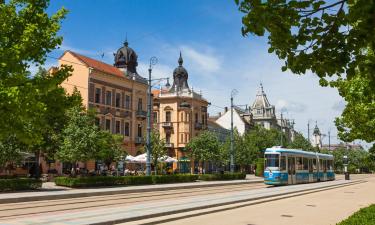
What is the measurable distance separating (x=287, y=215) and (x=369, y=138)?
13194 millimetres

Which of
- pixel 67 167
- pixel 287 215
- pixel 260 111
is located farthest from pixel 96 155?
pixel 260 111

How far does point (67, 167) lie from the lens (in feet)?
162

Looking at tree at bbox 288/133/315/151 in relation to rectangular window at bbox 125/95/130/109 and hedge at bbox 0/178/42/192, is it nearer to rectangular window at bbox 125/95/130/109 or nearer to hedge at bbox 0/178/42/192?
rectangular window at bbox 125/95/130/109

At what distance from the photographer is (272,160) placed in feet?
117

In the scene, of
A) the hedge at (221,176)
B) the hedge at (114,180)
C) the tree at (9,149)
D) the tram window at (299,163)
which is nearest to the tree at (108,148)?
the hedge at (114,180)

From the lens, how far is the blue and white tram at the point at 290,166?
3544 cm

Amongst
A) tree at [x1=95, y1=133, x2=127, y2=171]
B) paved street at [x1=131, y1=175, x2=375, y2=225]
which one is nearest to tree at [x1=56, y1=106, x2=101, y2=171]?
tree at [x1=95, y1=133, x2=127, y2=171]

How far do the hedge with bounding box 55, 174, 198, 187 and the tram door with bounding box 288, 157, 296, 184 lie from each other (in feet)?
30.8

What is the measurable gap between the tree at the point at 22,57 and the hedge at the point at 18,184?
1064 cm

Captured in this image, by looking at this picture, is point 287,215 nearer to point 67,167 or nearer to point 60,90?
point 60,90

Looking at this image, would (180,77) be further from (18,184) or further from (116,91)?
(18,184)

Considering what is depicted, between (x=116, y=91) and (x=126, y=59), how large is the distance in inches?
316

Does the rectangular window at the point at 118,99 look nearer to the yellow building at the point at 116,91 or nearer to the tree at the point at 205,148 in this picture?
the yellow building at the point at 116,91

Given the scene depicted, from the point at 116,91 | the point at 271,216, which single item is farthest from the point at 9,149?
the point at 116,91
